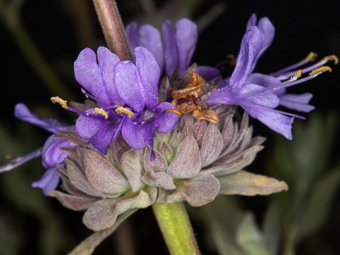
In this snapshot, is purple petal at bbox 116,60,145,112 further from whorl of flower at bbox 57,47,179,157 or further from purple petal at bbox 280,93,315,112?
purple petal at bbox 280,93,315,112

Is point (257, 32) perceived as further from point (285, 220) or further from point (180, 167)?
point (285, 220)

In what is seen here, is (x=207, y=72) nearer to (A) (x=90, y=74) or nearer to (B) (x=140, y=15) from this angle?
(A) (x=90, y=74)

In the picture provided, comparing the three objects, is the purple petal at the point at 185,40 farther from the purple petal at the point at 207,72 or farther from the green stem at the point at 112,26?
the green stem at the point at 112,26

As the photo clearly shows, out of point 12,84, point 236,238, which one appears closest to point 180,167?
point 236,238

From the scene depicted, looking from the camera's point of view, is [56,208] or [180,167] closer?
[180,167]

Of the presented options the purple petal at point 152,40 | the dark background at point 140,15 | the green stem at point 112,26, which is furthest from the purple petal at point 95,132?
the dark background at point 140,15

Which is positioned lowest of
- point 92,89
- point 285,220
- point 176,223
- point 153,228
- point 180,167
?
point 153,228

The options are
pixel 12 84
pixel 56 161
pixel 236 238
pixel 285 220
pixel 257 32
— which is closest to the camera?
pixel 257 32
